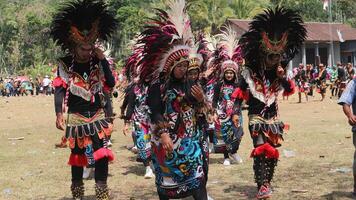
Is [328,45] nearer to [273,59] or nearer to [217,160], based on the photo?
[217,160]

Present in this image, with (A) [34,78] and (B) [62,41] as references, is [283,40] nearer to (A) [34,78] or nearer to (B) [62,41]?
(B) [62,41]

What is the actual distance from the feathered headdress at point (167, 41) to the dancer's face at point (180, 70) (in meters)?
0.03

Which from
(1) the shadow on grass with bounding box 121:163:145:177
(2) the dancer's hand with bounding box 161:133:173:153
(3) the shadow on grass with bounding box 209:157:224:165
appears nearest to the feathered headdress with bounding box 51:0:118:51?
(2) the dancer's hand with bounding box 161:133:173:153

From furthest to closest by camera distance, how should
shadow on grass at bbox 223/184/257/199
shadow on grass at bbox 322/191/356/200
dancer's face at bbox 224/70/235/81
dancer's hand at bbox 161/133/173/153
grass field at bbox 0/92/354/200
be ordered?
dancer's face at bbox 224/70/235/81
grass field at bbox 0/92/354/200
shadow on grass at bbox 223/184/257/199
shadow on grass at bbox 322/191/356/200
dancer's hand at bbox 161/133/173/153

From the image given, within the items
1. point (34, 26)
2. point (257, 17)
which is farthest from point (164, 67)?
point (34, 26)

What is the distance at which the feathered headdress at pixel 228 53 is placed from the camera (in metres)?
9.41

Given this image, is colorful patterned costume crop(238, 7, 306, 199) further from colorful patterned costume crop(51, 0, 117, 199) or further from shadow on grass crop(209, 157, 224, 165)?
shadow on grass crop(209, 157, 224, 165)

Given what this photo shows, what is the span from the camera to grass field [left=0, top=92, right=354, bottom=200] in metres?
7.36

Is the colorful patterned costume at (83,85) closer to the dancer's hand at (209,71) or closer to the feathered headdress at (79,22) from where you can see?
the feathered headdress at (79,22)

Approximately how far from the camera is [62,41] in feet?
21.9

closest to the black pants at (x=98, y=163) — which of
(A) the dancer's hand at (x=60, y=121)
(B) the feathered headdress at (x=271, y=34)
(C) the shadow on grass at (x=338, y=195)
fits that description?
(A) the dancer's hand at (x=60, y=121)

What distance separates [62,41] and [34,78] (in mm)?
45642

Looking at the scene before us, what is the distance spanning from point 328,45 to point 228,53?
150 ft

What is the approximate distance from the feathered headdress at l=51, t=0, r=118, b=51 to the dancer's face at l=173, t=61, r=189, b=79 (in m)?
1.65
